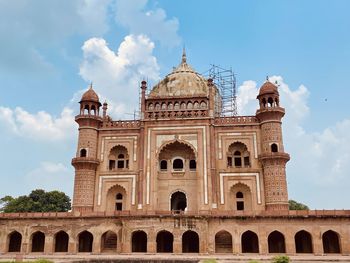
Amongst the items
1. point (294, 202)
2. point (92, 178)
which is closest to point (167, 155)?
point (92, 178)

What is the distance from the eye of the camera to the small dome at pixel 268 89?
96.1 feet

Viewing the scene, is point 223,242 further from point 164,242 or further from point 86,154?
point 86,154

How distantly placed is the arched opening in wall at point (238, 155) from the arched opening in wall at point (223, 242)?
18.1ft

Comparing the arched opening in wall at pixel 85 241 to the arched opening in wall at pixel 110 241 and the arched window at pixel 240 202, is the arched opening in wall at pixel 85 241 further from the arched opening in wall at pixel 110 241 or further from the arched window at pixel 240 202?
the arched window at pixel 240 202

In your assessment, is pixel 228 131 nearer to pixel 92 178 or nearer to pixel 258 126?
pixel 258 126

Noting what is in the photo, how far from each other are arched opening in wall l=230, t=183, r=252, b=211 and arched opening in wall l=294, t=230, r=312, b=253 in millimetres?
4083

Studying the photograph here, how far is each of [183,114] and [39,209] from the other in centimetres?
2365

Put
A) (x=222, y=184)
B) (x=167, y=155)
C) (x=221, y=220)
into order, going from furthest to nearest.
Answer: (x=167, y=155)
(x=222, y=184)
(x=221, y=220)

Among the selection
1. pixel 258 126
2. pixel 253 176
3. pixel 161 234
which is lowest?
pixel 161 234

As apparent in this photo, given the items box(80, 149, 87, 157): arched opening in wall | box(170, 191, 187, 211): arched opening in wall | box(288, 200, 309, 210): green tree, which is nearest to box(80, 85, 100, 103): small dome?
box(80, 149, 87, 157): arched opening in wall

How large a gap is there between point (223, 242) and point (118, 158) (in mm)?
10504

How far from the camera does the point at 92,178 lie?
1154 inches

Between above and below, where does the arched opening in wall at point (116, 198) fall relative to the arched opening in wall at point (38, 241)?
above

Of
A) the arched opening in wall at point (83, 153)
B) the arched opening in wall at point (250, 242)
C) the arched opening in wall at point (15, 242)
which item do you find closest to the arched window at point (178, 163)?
the arched opening in wall at point (83, 153)
